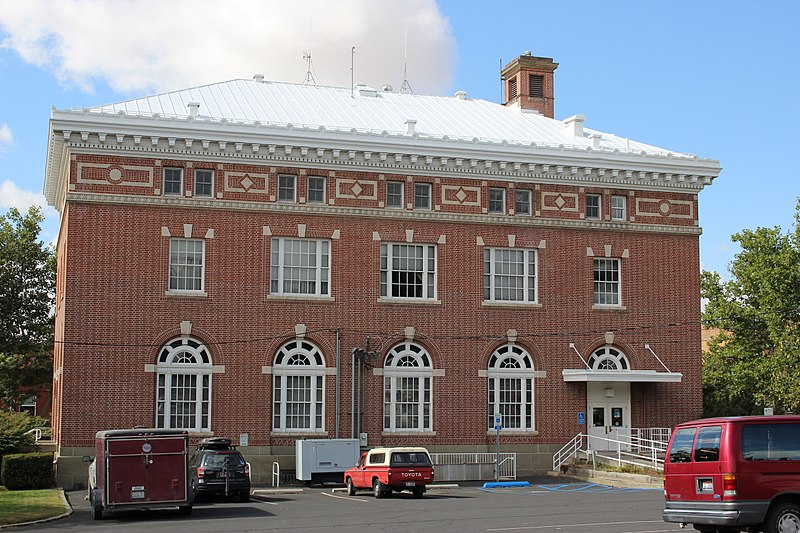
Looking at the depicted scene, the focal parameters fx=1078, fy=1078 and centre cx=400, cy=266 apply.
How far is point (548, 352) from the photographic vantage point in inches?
1711

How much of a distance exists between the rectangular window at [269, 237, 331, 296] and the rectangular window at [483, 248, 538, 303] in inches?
258

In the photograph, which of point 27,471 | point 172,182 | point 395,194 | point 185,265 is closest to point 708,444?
point 395,194

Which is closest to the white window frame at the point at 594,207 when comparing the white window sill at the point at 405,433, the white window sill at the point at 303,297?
the white window sill at the point at 405,433

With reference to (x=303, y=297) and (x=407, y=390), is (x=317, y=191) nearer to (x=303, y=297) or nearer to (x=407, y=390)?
(x=303, y=297)

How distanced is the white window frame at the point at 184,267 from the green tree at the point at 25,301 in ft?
75.7

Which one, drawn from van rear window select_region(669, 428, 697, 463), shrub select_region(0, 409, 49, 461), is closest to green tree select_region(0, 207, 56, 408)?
shrub select_region(0, 409, 49, 461)

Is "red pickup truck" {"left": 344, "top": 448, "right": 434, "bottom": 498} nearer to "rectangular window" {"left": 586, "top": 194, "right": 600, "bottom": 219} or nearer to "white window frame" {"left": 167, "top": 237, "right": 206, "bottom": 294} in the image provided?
"white window frame" {"left": 167, "top": 237, "right": 206, "bottom": 294}

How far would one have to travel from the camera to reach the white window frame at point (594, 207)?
4468 cm

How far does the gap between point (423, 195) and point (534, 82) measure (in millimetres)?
13273

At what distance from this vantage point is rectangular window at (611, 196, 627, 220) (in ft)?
147

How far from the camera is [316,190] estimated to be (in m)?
41.5

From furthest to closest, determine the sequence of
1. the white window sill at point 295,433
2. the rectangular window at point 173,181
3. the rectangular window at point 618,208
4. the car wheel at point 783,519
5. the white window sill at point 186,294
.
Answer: the rectangular window at point 618,208 → the white window sill at point 295,433 → the rectangular window at point 173,181 → the white window sill at point 186,294 → the car wheel at point 783,519

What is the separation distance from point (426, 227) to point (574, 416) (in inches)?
384

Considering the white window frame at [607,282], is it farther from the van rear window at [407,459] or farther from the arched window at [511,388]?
the van rear window at [407,459]
